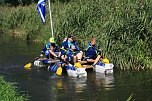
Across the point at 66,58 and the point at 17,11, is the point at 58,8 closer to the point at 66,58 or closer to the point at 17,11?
the point at 17,11

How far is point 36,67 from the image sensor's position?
58.8 ft

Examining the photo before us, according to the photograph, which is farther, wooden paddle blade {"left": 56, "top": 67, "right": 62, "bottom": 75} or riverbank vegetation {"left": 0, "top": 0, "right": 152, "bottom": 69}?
wooden paddle blade {"left": 56, "top": 67, "right": 62, "bottom": 75}

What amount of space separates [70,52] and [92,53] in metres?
0.91

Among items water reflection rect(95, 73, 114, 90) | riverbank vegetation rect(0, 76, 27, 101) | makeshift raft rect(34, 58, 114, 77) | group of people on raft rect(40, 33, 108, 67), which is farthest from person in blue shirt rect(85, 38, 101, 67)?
riverbank vegetation rect(0, 76, 27, 101)

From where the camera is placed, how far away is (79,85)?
13.5 meters

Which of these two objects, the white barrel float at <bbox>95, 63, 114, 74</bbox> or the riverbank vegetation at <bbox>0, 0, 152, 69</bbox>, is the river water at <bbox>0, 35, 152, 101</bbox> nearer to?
the white barrel float at <bbox>95, 63, 114, 74</bbox>

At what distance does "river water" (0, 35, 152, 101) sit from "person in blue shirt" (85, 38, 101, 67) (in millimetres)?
493

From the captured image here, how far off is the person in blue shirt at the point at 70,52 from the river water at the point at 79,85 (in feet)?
2.49

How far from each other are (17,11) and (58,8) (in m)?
8.03

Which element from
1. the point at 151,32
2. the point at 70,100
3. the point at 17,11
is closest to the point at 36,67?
the point at 151,32

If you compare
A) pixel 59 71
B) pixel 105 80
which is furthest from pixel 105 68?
pixel 59 71

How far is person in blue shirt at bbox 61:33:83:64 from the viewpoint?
16.1 metres

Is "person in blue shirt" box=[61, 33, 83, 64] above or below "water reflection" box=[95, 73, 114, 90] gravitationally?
above

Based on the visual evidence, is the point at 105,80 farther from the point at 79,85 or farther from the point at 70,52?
the point at 70,52
